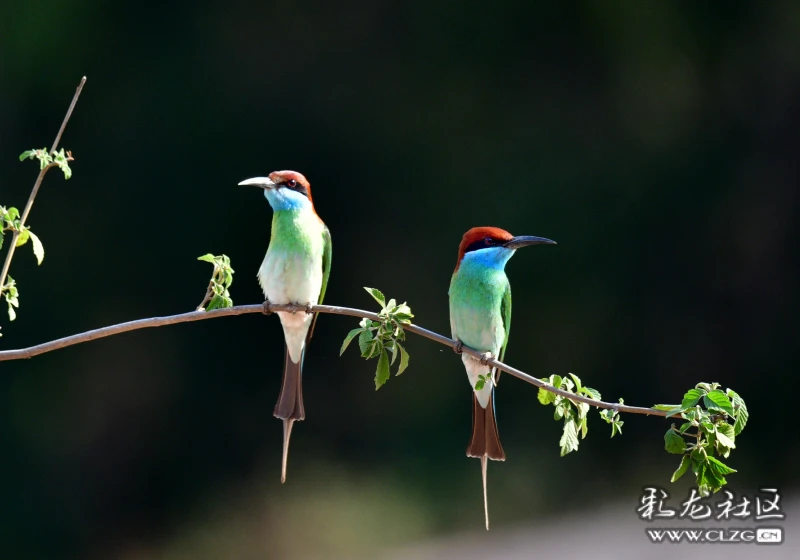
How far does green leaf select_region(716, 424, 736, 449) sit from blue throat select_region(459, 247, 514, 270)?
0.88m

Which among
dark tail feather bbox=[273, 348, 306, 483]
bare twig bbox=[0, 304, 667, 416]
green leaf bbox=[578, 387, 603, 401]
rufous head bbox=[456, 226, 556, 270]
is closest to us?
bare twig bbox=[0, 304, 667, 416]

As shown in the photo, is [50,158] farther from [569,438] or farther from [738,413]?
[738,413]

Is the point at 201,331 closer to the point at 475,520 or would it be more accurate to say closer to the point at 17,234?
the point at 475,520

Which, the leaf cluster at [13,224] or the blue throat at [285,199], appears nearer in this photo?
the leaf cluster at [13,224]

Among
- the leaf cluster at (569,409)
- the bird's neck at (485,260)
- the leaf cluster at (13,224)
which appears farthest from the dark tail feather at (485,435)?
the leaf cluster at (13,224)

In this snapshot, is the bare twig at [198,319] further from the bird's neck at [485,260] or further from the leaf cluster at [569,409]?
the bird's neck at [485,260]

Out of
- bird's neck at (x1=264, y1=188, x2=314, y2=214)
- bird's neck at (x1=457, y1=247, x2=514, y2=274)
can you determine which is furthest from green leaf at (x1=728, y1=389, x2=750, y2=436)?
bird's neck at (x1=264, y1=188, x2=314, y2=214)

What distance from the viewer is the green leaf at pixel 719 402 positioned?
1440 millimetres

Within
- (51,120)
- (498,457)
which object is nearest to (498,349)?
(498,457)

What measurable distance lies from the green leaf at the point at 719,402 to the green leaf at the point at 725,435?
32 millimetres

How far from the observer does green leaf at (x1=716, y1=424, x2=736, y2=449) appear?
144 centimetres

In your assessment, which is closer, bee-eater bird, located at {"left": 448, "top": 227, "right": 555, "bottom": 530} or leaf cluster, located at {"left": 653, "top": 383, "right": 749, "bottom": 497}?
leaf cluster, located at {"left": 653, "top": 383, "right": 749, "bottom": 497}

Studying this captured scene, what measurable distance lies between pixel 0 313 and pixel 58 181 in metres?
0.97

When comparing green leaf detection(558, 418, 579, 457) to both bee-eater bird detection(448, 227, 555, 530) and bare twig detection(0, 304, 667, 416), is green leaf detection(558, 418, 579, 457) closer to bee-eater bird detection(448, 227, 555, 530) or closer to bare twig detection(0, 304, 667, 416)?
bare twig detection(0, 304, 667, 416)
